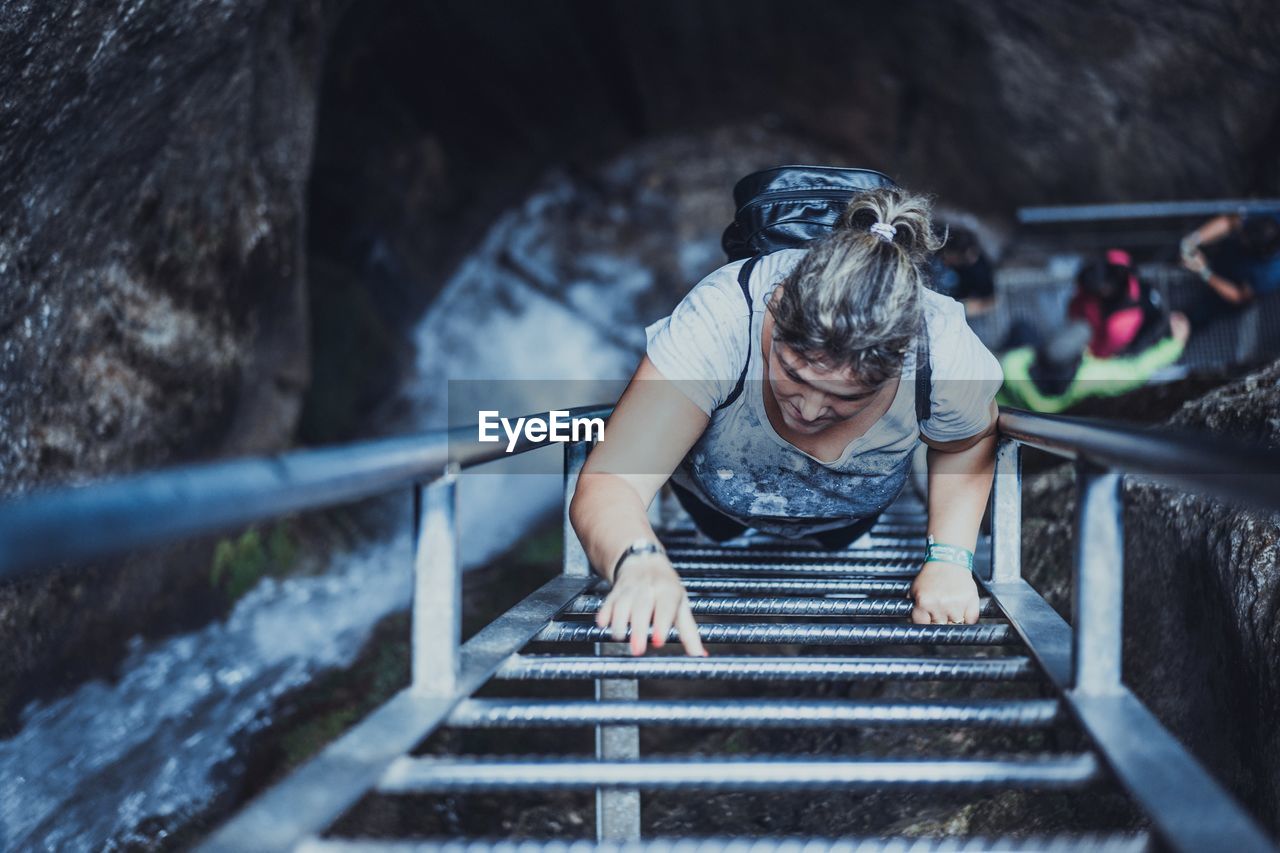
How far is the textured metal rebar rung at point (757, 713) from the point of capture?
4.30 ft

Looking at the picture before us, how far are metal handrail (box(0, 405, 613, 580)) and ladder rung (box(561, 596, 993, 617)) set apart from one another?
83 cm

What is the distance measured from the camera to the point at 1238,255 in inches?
211

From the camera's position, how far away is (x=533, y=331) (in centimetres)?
904

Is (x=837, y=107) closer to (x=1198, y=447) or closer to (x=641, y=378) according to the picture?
(x=641, y=378)

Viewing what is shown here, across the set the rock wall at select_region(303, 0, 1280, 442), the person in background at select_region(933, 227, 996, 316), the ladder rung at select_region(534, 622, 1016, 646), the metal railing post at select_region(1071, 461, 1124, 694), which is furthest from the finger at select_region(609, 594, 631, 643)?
the rock wall at select_region(303, 0, 1280, 442)

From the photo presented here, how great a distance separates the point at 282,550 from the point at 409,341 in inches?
125

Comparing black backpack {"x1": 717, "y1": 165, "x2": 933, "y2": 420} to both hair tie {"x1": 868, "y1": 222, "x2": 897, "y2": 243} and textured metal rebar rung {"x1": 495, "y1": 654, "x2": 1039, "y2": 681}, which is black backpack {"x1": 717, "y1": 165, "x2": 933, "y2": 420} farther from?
textured metal rebar rung {"x1": 495, "y1": 654, "x2": 1039, "y2": 681}

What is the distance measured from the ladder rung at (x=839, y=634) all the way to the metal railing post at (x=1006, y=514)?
341mm

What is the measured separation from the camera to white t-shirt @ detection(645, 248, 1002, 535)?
1854 mm

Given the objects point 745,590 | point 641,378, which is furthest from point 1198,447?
point 745,590

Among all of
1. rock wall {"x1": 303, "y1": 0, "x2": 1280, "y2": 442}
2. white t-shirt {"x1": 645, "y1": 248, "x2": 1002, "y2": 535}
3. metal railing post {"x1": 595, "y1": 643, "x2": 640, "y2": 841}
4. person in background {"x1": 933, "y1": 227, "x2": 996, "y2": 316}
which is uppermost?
rock wall {"x1": 303, "y1": 0, "x2": 1280, "y2": 442}

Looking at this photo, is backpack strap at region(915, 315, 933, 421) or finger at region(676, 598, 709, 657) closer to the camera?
finger at region(676, 598, 709, 657)

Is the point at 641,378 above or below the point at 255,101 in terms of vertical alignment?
below

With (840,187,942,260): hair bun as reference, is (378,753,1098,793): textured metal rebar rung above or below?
below
